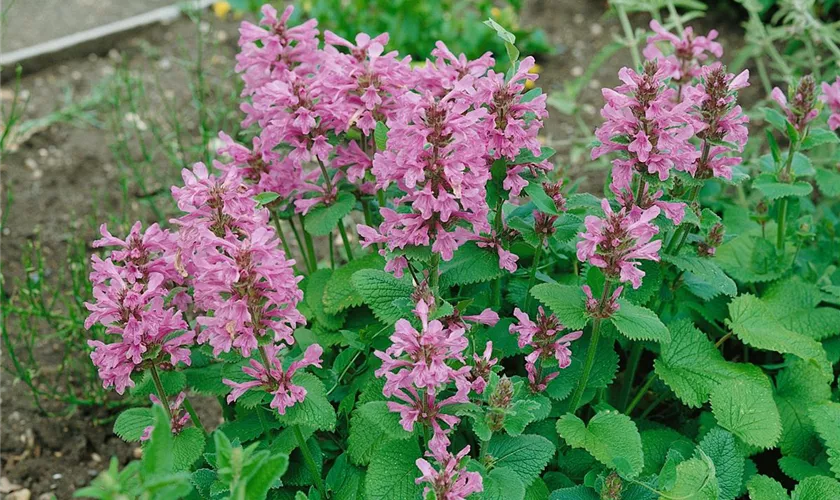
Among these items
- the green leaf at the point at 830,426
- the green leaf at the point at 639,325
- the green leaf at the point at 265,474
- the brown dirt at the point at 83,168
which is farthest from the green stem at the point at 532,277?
the brown dirt at the point at 83,168

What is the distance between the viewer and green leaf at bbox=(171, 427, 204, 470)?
69.4 inches

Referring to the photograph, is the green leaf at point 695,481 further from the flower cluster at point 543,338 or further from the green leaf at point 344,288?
the green leaf at point 344,288

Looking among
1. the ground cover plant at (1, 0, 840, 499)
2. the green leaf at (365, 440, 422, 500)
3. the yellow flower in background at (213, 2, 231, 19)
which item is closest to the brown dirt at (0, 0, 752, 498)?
the yellow flower in background at (213, 2, 231, 19)

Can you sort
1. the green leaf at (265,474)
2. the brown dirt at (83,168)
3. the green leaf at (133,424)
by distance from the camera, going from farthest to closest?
the brown dirt at (83,168) < the green leaf at (133,424) < the green leaf at (265,474)

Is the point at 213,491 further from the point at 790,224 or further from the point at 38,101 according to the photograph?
the point at 38,101

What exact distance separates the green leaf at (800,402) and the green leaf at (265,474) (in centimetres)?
135

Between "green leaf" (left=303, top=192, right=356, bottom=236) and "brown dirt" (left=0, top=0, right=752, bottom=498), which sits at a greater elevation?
"green leaf" (left=303, top=192, right=356, bottom=236)

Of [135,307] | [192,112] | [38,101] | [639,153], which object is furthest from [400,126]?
[38,101]

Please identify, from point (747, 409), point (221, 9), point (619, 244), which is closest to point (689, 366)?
point (747, 409)

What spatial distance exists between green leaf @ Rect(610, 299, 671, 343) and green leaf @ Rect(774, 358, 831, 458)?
66 cm

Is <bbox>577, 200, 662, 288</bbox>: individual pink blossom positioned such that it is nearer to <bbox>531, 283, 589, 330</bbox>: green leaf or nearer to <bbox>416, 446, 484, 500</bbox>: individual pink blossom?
<bbox>531, 283, 589, 330</bbox>: green leaf

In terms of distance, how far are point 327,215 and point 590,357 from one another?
2.22ft

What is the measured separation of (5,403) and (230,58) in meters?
2.41

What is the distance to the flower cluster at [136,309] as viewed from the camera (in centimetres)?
161
